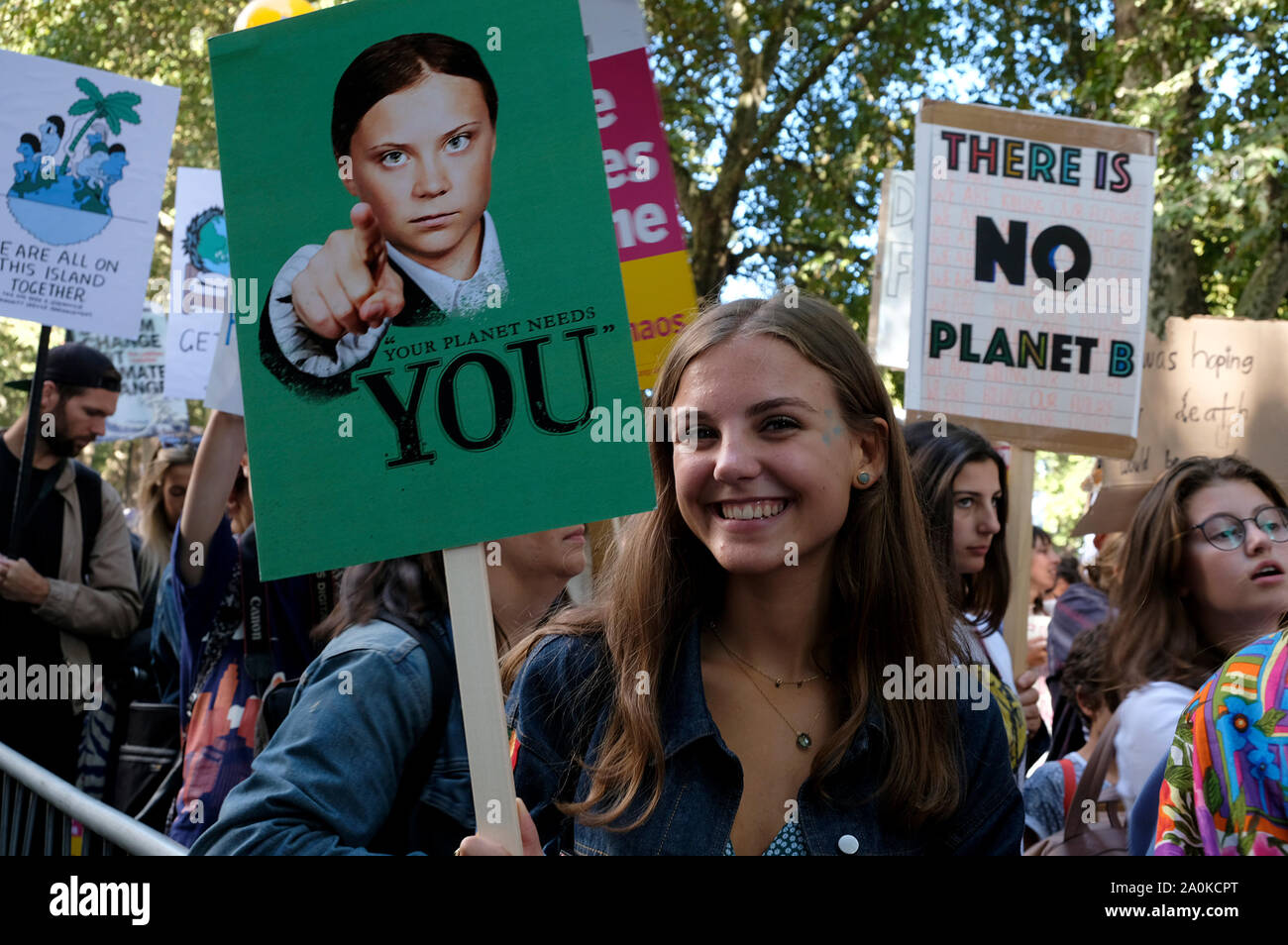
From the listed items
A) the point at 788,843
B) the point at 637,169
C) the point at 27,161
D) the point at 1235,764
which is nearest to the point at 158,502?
the point at 27,161

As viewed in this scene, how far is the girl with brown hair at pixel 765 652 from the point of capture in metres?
1.87

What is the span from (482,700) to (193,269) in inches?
246

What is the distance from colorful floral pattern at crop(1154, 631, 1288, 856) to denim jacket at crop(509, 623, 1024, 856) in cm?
22

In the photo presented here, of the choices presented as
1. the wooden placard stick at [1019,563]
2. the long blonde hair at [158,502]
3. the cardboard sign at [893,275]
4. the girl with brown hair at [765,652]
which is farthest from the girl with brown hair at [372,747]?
the cardboard sign at [893,275]

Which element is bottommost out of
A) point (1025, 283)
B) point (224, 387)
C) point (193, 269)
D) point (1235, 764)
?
point (1235, 764)

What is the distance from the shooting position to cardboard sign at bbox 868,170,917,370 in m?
5.84

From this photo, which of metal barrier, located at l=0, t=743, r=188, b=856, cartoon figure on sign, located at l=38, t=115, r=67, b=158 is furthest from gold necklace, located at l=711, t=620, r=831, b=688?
cartoon figure on sign, located at l=38, t=115, r=67, b=158

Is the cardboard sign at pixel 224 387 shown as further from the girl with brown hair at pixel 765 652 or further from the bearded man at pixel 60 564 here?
the girl with brown hair at pixel 765 652

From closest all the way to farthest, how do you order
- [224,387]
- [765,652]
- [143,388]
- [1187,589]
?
1. [765,652]
2. [1187,589]
3. [224,387]
4. [143,388]

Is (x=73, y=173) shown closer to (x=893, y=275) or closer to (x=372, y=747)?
(x=893, y=275)

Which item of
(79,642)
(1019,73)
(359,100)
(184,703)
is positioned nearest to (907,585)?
(359,100)

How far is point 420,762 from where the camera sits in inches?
81.5

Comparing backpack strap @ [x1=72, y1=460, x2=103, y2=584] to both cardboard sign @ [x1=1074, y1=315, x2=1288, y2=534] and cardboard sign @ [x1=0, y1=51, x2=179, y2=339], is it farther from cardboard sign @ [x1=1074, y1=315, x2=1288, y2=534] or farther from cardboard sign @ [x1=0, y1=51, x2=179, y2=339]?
cardboard sign @ [x1=1074, y1=315, x2=1288, y2=534]
